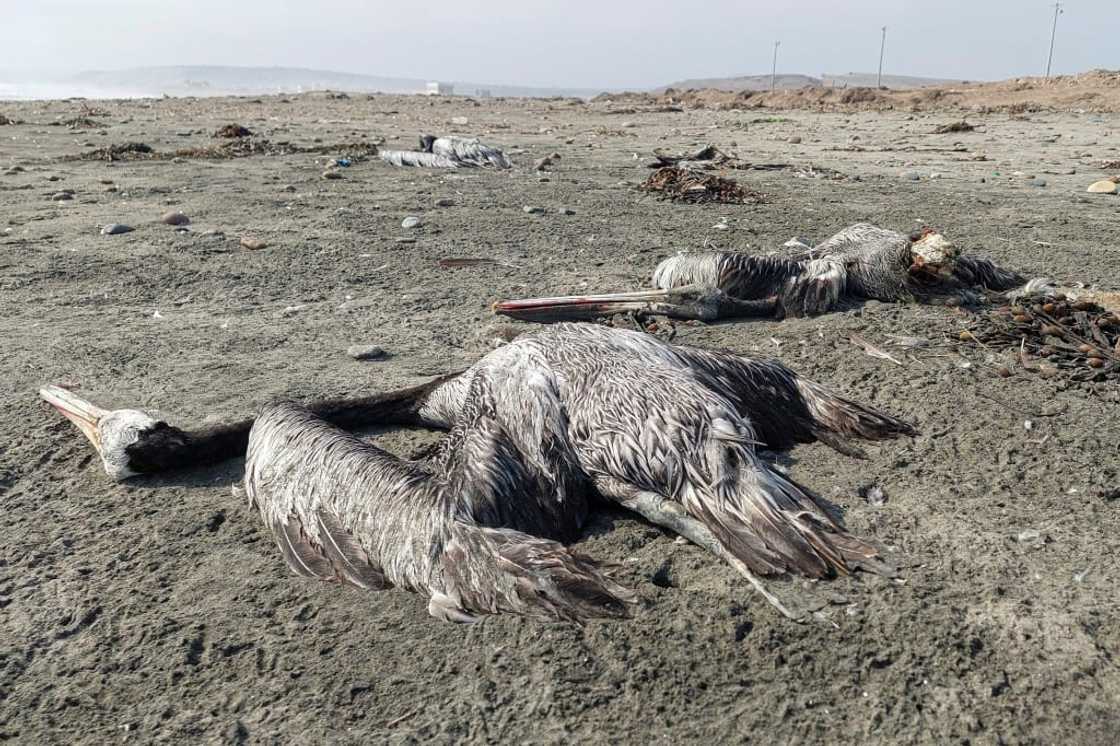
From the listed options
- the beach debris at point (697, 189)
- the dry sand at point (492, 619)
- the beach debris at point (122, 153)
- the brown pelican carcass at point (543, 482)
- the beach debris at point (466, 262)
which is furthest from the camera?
the beach debris at point (122, 153)

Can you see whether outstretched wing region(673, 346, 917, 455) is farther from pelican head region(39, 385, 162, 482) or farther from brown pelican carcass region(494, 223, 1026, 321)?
pelican head region(39, 385, 162, 482)

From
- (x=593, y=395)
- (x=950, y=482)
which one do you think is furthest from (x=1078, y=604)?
(x=593, y=395)

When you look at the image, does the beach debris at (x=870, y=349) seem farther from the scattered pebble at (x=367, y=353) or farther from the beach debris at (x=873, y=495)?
the scattered pebble at (x=367, y=353)

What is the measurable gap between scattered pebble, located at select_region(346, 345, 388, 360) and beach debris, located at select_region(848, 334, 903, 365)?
2.66 metres

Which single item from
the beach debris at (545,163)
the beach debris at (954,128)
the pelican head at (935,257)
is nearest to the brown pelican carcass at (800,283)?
the pelican head at (935,257)

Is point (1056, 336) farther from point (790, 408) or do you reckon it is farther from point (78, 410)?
point (78, 410)

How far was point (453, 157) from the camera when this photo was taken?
13062mm

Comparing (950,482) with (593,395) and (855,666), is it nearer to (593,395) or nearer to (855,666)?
A: (855,666)

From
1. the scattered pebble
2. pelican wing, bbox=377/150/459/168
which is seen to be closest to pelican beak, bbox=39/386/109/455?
the scattered pebble

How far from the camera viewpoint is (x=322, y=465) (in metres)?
2.95

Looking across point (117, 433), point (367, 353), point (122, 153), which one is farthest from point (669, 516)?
point (122, 153)

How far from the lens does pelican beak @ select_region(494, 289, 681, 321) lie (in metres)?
5.07

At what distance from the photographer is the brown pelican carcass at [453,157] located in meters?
12.9

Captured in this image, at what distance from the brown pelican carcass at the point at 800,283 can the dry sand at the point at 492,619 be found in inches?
8.4
